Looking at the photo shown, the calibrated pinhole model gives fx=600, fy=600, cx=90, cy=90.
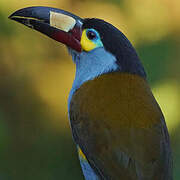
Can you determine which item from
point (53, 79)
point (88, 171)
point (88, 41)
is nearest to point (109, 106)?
point (88, 171)

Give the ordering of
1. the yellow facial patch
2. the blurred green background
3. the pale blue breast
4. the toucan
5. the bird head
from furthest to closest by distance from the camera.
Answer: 1. the blurred green background
2. the yellow facial patch
3. the bird head
4. the pale blue breast
5. the toucan

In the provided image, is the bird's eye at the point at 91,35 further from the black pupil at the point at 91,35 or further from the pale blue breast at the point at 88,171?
the pale blue breast at the point at 88,171

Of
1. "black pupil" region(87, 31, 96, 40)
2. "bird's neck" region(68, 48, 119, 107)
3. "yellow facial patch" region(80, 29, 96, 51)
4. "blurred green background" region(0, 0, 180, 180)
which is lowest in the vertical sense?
"blurred green background" region(0, 0, 180, 180)

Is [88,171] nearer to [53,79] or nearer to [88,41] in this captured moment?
[88,41]

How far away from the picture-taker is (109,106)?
3.55 metres

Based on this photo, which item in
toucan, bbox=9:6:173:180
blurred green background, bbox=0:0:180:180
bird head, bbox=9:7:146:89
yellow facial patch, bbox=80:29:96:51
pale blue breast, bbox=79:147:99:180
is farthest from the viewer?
blurred green background, bbox=0:0:180:180

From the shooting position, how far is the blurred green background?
17.8 feet

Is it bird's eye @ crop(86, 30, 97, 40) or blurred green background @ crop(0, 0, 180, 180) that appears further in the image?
blurred green background @ crop(0, 0, 180, 180)

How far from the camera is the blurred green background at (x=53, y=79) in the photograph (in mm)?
5430

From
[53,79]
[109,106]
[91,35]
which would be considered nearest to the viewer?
[109,106]

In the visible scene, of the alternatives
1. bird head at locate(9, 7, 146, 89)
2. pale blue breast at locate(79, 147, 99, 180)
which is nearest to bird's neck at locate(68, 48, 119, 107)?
bird head at locate(9, 7, 146, 89)

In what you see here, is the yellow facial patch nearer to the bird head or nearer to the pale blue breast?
the bird head

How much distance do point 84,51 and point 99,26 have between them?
24 centimetres

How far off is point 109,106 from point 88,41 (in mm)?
537
